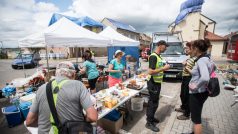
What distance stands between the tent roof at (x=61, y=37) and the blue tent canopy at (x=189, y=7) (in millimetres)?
22046

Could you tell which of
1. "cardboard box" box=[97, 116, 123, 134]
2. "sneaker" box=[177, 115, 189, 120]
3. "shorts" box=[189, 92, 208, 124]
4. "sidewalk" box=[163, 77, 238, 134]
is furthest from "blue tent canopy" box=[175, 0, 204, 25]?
"cardboard box" box=[97, 116, 123, 134]

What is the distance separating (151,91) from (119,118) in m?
0.99

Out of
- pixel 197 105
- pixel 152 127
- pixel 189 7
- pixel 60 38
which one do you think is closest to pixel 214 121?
pixel 152 127

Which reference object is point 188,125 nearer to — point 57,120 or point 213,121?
point 213,121

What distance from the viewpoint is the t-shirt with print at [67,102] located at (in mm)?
1492

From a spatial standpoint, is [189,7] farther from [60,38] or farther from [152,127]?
[152,127]

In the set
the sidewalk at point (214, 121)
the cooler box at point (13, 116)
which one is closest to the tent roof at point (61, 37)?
the cooler box at point (13, 116)

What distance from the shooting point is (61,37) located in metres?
4.60

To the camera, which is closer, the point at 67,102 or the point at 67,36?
the point at 67,102

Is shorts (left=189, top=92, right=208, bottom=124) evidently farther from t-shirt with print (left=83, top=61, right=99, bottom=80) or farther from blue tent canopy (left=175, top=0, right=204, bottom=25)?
blue tent canopy (left=175, top=0, right=204, bottom=25)

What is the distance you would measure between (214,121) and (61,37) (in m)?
5.20

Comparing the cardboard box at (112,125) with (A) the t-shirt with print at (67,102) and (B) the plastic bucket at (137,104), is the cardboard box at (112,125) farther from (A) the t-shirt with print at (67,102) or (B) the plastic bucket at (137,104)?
(A) the t-shirt with print at (67,102)

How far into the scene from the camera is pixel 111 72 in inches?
167

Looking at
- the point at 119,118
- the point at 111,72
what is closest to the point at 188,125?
the point at 119,118
